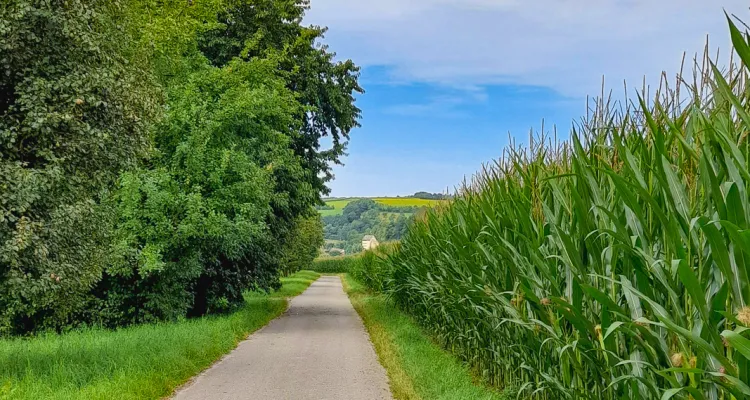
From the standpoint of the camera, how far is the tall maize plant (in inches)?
115

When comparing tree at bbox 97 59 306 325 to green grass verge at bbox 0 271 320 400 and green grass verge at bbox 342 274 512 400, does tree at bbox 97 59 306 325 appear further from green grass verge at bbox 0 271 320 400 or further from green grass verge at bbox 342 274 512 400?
green grass verge at bbox 342 274 512 400

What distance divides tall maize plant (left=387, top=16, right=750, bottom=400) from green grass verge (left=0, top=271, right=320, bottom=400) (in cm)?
442

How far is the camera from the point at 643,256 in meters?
3.47

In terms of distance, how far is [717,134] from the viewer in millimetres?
3053

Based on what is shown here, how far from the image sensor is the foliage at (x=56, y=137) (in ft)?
27.2

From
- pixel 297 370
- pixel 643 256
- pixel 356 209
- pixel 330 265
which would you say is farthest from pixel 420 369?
pixel 356 209

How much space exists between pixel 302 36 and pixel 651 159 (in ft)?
68.1

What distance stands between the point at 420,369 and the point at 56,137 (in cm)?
591

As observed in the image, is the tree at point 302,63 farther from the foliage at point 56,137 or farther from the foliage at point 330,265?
the foliage at point 330,265

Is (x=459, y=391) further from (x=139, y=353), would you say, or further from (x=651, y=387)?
(x=139, y=353)

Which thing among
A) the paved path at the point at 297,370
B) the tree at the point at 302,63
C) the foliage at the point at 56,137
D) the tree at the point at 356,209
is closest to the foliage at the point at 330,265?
the tree at the point at 356,209

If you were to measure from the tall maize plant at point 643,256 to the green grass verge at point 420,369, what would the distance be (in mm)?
766

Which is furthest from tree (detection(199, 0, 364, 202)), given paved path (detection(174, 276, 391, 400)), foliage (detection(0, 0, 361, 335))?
paved path (detection(174, 276, 391, 400))

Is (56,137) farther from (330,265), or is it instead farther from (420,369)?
(330,265)
